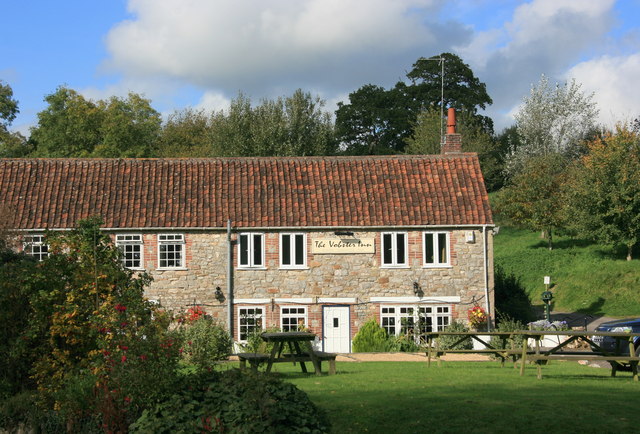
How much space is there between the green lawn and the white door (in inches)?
473

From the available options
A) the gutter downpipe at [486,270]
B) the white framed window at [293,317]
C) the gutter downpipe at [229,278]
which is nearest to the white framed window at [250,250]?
the gutter downpipe at [229,278]

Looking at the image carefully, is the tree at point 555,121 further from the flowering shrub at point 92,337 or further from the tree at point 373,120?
the flowering shrub at point 92,337

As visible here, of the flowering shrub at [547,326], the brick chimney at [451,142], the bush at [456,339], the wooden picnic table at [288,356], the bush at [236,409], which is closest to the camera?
the bush at [236,409]

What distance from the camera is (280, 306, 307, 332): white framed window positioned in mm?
30266

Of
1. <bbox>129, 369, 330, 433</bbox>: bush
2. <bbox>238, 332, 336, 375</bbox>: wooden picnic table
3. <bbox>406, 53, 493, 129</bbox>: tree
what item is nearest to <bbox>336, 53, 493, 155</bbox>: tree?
<bbox>406, 53, 493, 129</bbox>: tree

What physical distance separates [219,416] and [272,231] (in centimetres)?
2002

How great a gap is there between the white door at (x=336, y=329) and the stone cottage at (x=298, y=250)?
0.03 m

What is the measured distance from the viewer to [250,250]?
1207 inches

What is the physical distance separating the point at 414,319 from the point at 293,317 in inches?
166

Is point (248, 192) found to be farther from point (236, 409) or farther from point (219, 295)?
point (236, 409)

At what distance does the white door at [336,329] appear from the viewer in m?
30.1

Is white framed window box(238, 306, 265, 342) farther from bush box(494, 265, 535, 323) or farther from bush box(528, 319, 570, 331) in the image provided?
bush box(528, 319, 570, 331)

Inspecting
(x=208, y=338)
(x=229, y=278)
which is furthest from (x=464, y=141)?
(x=208, y=338)

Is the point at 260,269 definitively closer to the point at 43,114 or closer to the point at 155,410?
the point at 155,410
